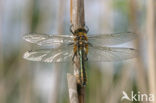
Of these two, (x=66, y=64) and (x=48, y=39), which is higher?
(x=48, y=39)

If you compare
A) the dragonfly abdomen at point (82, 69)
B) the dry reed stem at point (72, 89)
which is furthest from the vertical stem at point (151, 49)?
the dry reed stem at point (72, 89)

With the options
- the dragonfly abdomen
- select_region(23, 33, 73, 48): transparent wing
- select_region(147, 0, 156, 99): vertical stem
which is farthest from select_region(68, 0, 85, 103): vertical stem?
select_region(147, 0, 156, 99): vertical stem

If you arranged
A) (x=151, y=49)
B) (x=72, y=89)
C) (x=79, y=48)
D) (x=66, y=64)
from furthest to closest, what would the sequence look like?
(x=66, y=64), (x=151, y=49), (x=79, y=48), (x=72, y=89)

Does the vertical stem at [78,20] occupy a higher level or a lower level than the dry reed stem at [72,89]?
higher

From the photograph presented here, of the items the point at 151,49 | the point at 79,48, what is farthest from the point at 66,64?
the point at 79,48

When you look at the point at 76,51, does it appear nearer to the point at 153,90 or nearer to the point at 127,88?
the point at 153,90

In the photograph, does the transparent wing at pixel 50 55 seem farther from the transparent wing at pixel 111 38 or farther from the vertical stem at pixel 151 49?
the vertical stem at pixel 151 49

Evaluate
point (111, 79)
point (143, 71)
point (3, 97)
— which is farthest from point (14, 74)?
point (143, 71)

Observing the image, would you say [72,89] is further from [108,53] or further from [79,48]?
[108,53]
